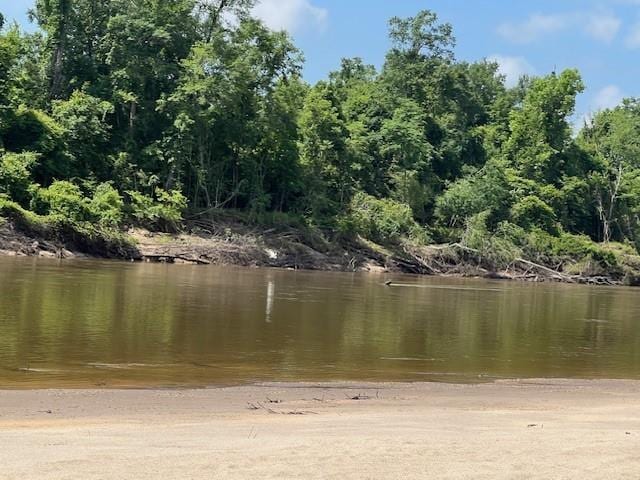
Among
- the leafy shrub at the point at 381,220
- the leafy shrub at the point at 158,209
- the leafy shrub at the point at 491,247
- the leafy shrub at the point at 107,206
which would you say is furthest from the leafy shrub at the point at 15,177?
the leafy shrub at the point at 491,247

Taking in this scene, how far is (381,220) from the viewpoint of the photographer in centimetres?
5978

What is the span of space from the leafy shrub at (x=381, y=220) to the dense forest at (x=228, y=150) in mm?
131

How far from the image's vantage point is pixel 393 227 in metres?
59.4

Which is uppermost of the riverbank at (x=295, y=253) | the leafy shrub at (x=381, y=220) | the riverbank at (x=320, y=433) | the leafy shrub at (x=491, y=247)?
the leafy shrub at (x=381, y=220)

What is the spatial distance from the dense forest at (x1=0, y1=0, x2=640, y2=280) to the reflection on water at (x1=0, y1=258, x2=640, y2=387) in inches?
856

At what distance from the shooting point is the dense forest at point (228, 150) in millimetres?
49812

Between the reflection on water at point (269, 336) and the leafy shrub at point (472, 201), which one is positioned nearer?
the reflection on water at point (269, 336)

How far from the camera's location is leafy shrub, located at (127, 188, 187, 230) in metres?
50.1

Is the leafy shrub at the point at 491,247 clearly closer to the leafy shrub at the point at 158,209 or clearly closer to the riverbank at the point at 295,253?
the riverbank at the point at 295,253

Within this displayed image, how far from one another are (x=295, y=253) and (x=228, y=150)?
11008 millimetres

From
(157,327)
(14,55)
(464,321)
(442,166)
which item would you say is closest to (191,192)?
(14,55)

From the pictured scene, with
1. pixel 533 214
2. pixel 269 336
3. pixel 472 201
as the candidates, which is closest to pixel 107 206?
pixel 472 201

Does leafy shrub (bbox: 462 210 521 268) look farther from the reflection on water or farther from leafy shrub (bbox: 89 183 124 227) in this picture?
the reflection on water

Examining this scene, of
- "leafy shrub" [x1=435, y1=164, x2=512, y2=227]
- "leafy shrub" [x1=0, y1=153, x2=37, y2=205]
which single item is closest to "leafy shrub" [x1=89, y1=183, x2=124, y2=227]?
→ "leafy shrub" [x1=0, y1=153, x2=37, y2=205]
